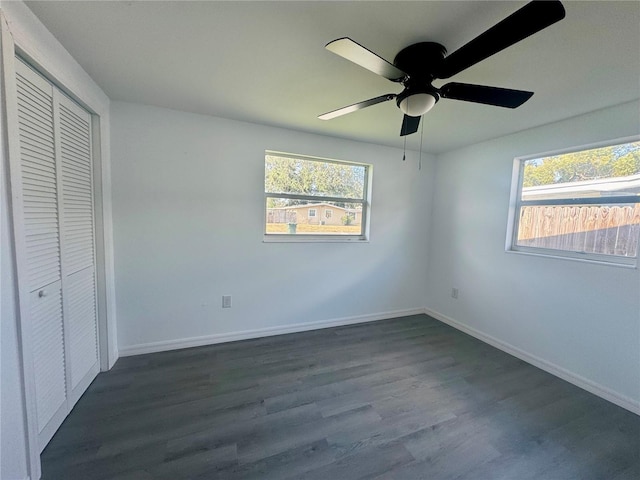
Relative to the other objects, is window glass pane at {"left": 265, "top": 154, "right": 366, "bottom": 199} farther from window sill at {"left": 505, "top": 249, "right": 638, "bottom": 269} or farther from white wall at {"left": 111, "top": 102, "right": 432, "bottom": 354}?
window sill at {"left": 505, "top": 249, "right": 638, "bottom": 269}

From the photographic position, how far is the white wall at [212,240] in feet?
7.55

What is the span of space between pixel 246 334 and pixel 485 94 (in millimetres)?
2818

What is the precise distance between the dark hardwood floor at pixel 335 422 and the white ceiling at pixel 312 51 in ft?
7.36

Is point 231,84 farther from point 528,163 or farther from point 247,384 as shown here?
point 528,163

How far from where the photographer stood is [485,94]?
4.54 ft

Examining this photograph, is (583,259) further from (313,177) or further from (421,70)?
(313,177)

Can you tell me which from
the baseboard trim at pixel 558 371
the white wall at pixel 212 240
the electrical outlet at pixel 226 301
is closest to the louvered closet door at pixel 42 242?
the white wall at pixel 212 240

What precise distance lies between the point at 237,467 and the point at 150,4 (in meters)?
2.30

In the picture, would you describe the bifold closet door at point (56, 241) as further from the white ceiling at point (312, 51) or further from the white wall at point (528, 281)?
the white wall at point (528, 281)

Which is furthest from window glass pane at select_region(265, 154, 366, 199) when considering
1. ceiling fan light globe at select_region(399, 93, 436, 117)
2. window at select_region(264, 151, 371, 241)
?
ceiling fan light globe at select_region(399, 93, 436, 117)

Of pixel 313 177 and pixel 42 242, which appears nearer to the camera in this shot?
pixel 42 242

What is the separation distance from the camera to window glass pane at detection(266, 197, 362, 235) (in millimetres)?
2867

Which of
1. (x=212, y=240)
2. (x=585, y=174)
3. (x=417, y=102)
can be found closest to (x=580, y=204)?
(x=585, y=174)

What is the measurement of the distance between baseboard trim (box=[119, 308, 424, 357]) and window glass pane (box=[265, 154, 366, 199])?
5.02ft
